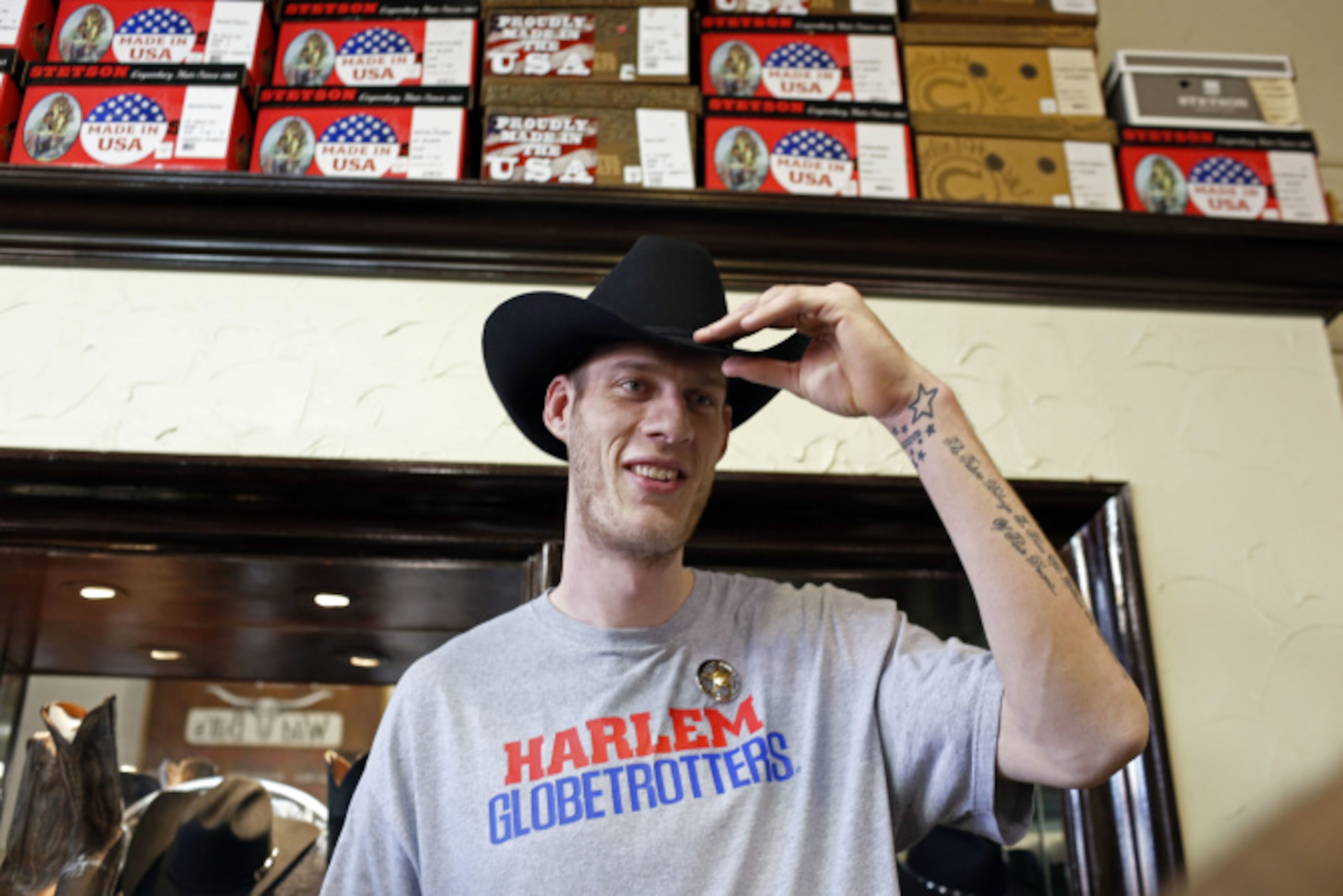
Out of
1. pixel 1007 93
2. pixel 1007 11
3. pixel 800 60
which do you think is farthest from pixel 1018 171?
pixel 800 60

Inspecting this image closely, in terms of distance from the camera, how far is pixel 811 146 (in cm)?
183

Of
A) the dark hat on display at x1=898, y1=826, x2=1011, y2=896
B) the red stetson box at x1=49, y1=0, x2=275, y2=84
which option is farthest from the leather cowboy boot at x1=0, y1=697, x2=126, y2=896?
the dark hat on display at x1=898, y1=826, x2=1011, y2=896

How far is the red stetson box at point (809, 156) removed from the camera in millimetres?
1807

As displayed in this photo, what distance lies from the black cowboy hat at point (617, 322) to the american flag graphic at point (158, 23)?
39.0 inches

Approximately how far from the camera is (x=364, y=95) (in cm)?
181

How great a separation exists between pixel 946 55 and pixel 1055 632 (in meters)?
1.31

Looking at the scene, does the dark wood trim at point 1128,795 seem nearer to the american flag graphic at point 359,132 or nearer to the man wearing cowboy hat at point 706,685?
the man wearing cowboy hat at point 706,685

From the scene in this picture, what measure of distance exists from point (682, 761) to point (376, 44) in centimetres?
139

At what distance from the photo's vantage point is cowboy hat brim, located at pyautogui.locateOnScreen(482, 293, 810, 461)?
3.83 ft

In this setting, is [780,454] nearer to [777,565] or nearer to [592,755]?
[777,565]

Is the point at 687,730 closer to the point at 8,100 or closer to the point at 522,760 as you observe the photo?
the point at 522,760

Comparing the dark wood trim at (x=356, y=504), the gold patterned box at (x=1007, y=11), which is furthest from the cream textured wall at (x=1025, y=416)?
the gold patterned box at (x=1007, y=11)

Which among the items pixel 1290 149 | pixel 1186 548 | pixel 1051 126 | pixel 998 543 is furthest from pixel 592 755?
pixel 1290 149

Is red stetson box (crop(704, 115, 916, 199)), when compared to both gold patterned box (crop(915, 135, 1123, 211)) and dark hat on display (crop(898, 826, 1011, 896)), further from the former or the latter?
dark hat on display (crop(898, 826, 1011, 896))
